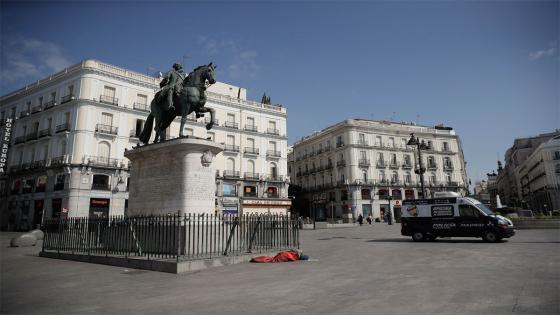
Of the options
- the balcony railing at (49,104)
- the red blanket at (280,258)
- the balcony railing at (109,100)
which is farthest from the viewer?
the balcony railing at (49,104)

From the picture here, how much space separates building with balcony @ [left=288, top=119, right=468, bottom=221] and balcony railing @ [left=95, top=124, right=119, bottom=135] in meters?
32.6

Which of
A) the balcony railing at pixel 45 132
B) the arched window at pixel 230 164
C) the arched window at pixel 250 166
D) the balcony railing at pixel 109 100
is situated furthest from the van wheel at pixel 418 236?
the balcony railing at pixel 45 132

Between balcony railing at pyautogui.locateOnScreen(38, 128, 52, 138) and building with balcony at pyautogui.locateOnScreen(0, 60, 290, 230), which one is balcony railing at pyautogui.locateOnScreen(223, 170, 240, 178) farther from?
balcony railing at pyautogui.locateOnScreen(38, 128, 52, 138)

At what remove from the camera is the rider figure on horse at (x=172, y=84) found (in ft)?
38.2

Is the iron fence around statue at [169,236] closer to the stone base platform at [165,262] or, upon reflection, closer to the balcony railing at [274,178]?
the stone base platform at [165,262]

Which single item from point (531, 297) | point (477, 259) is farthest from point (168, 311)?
point (477, 259)

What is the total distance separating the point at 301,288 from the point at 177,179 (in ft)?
19.0

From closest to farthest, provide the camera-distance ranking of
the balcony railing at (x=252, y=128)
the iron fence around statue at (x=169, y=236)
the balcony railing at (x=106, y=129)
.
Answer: the iron fence around statue at (x=169, y=236) < the balcony railing at (x=106, y=129) < the balcony railing at (x=252, y=128)

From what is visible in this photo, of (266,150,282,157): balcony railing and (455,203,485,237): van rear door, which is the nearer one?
(455,203,485,237): van rear door

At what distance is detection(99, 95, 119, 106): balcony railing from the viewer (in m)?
35.5

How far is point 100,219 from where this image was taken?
11117 millimetres

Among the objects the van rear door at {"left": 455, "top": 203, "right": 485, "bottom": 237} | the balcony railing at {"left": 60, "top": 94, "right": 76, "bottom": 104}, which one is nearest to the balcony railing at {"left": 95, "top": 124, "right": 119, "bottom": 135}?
the balcony railing at {"left": 60, "top": 94, "right": 76, "bottom": 104}

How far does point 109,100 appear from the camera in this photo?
1421 inches

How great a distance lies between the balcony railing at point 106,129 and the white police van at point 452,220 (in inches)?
1184
